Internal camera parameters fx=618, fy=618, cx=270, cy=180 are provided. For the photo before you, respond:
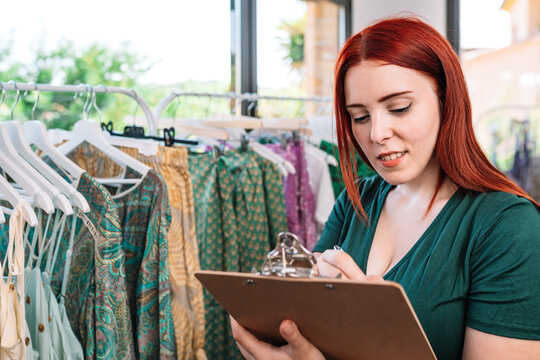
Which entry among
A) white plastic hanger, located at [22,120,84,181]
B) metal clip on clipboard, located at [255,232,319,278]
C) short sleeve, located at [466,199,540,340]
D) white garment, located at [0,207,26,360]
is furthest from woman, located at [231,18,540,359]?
white plastic hanger, located at [22,120,84,181]

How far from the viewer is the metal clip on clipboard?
94 centimetres

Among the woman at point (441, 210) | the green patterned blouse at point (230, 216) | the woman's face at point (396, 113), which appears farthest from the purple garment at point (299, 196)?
the woman's face at point (396, 113)

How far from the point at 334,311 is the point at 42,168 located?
93 centimetres

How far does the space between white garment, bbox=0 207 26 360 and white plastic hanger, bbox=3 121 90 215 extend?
20 centimetres

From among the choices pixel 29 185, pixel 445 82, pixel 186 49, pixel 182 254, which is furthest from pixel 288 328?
pixel 186 49

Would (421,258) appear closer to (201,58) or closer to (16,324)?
(16,324)

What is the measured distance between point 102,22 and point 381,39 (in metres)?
2.17

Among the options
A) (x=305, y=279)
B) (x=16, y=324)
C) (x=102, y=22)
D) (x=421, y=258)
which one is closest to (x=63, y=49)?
(x=102, y=22)

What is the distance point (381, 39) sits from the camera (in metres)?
1.24

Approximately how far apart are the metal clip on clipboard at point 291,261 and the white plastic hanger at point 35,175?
2.06 ft

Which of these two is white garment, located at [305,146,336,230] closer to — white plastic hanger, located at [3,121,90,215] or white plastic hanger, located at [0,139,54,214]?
white plastic hanger, located at [3,121,90,215]

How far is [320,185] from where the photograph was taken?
2600 mm

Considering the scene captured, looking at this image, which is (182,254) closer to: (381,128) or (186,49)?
(381,128)

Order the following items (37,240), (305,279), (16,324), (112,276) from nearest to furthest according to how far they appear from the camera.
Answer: (305,279)
(16,324)
(112,276)
(37,240)
